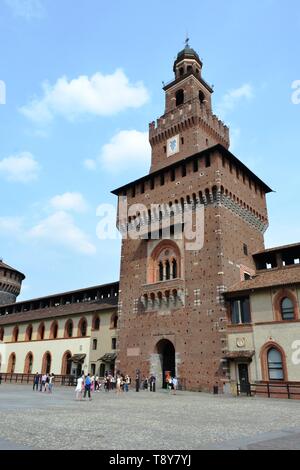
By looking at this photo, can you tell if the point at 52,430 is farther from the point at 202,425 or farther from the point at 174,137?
the point at 174,137

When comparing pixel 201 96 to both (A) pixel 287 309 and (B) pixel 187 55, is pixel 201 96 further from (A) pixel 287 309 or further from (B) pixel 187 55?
(A) pixel 287 309

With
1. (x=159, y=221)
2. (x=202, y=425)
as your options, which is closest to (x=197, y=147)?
(x=159, y=221)

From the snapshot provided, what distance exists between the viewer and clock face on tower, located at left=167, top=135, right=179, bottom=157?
41906mm

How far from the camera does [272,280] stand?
29.8 meters

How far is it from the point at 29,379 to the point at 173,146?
33381mm

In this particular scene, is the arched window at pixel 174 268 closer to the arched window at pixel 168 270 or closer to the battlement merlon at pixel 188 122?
the arched window at pixel 168 270

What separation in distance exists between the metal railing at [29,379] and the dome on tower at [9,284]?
19.3m

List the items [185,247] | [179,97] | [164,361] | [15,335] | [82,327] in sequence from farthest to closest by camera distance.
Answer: [15,335], [82,327], [179,97], [185,247], [164,361]

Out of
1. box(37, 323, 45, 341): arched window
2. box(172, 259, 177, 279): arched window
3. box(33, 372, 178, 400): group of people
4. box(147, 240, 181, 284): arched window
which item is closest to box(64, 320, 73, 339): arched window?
box(37, 323, 45, 341): arched window

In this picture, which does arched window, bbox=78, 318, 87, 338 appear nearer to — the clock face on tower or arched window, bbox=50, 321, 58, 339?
arched window, bbox=50, 321, 58, 339

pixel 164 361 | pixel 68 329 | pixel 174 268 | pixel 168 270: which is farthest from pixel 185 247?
pixel 68 329

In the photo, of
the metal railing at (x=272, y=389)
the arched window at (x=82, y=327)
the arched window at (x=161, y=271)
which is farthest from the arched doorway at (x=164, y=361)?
the arched window at (x=82, y=327)

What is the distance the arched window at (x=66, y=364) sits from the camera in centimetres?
4509
